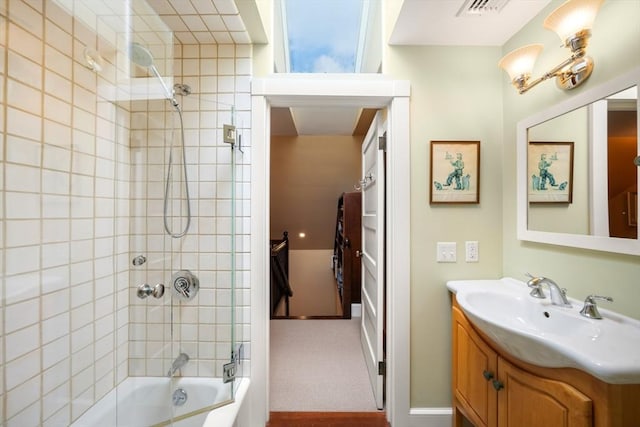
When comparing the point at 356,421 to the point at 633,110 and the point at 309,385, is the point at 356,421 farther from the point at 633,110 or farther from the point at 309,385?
the point at 633,110

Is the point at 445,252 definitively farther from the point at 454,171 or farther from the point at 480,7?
the point at 480,7

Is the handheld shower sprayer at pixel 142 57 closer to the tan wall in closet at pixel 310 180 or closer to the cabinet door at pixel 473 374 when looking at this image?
the cabinet door at pixel 473 374

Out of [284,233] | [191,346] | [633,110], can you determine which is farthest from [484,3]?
[284,233]

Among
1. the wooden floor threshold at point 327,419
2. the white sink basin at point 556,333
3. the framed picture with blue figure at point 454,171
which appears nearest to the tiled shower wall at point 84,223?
the wooden floor threshold at point 327,419

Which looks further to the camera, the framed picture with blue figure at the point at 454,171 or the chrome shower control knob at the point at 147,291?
the framed picture with blue figure at the point at 454,171

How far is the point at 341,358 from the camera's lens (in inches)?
90.1

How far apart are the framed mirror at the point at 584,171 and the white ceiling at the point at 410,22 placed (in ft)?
1.77

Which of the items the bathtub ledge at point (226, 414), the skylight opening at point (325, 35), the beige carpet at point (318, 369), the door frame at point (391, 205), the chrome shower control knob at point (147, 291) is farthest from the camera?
the skylight opening at point (325, 35)

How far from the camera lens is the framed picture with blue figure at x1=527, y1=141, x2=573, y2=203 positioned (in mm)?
1184

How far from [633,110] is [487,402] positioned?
1.26m

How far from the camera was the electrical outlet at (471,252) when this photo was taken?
5.12ft

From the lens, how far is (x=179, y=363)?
1.45m

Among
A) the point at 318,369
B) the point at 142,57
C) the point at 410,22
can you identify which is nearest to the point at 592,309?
the point at 410,22

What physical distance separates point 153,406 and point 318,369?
119 centimetres
